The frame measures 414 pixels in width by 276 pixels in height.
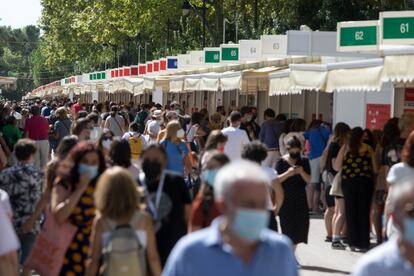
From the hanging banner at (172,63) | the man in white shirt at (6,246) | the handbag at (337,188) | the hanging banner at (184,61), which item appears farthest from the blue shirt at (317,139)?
the hanging banner at (172,63)

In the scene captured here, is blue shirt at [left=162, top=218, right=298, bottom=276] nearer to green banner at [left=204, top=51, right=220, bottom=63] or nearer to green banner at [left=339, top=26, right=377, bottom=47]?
green banner at [left=339, top=26, right=377, bottom=47]

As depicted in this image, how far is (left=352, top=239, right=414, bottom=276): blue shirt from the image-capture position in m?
4.17

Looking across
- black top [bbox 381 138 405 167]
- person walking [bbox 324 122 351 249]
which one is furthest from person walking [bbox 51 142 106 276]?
person walking [bbox 324 122 351 249]

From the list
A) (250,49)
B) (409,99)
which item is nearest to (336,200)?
(409,99)

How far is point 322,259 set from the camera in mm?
12742

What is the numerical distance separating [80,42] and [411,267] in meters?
87.8

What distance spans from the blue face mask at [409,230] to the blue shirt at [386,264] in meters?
0.10

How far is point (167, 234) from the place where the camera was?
768 cm

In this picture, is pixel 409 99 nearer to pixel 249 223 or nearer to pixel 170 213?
pixel 170 213

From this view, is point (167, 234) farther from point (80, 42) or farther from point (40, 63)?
point (40, 63)

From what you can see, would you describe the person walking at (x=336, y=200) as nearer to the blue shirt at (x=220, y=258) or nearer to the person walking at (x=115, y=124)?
the person walking at (x=115, y=124)

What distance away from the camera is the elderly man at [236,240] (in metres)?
4.14

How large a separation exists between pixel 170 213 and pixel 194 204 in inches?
11.8

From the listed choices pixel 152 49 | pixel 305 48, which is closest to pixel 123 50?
pixel 152 49
